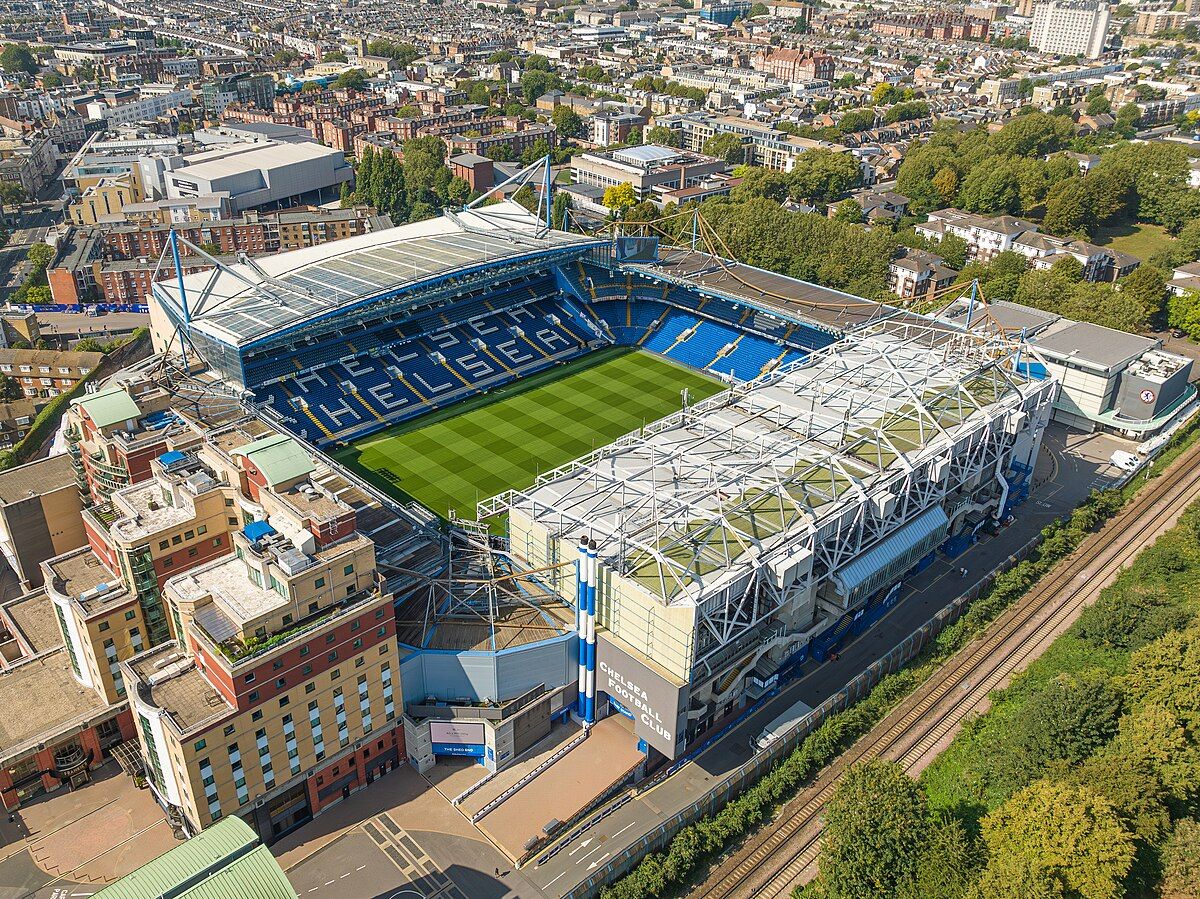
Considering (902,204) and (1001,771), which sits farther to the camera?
(902,204)

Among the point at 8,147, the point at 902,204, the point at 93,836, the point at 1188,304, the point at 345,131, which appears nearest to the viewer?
the point at 93,836

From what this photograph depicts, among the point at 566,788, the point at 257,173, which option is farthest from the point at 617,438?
the point at 257,173

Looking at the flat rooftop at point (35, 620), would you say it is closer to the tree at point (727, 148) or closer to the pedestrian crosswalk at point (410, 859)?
the pedestrian crosswalk at point (410, 859)

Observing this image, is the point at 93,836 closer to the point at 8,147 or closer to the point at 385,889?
the point at 385,889

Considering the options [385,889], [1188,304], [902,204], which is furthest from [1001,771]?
[902,204]

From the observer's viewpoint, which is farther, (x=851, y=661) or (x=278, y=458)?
(x=851, y=661)

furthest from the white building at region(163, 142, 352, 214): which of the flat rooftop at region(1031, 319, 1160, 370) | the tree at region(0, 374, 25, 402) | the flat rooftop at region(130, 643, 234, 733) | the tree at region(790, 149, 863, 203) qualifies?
the flat rooftop at region(1031, 319, 1160, 370)

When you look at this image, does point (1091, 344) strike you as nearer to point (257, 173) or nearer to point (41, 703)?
point (41, 703)
